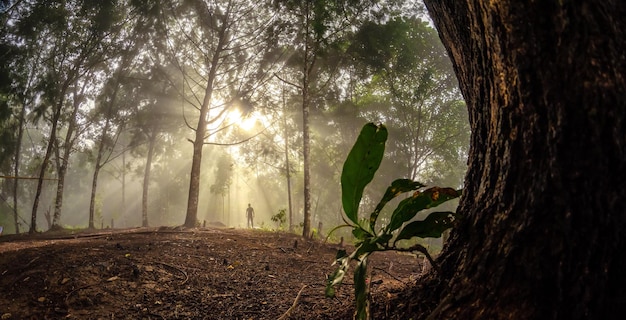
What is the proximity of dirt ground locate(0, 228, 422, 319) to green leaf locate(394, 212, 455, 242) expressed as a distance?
49 centimetres

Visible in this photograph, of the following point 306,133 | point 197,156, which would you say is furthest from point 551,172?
point 197,156

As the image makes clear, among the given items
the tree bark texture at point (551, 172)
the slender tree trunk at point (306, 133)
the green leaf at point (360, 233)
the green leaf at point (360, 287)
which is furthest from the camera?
the slender tree trunk at point (306, 133)

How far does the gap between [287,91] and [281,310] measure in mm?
13782

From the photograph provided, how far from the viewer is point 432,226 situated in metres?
1.44

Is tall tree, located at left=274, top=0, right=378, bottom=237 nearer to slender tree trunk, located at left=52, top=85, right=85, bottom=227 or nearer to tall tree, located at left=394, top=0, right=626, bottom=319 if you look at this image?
tall tree, located at left=394, top=0, right=626, bottom=319

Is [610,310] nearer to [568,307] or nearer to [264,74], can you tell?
[568,307]

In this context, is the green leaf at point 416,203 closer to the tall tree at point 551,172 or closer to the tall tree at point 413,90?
the tall tree at point 551,172

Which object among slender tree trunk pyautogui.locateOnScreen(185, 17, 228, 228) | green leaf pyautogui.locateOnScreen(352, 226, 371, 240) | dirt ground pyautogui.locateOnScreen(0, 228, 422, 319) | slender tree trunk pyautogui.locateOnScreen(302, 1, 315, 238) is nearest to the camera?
green leaf pyautogui.locateOnScreen(352, 226, 371, 240)

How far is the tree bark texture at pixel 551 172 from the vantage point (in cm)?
92

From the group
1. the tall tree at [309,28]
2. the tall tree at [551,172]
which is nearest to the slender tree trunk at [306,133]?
the tall tree at [309,28]

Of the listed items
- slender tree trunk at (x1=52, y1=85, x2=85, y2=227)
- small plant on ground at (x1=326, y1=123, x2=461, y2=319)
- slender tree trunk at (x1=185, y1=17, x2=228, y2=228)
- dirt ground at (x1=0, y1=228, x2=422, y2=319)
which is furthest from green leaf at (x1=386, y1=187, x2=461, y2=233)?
slender tree trunk at (x1=52, y1=85, x2=85, y2=227)

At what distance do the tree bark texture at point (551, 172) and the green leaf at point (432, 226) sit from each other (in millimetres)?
162

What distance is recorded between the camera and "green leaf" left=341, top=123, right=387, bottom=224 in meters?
1.41

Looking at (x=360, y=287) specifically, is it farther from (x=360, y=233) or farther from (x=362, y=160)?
(x=362, y=160)
